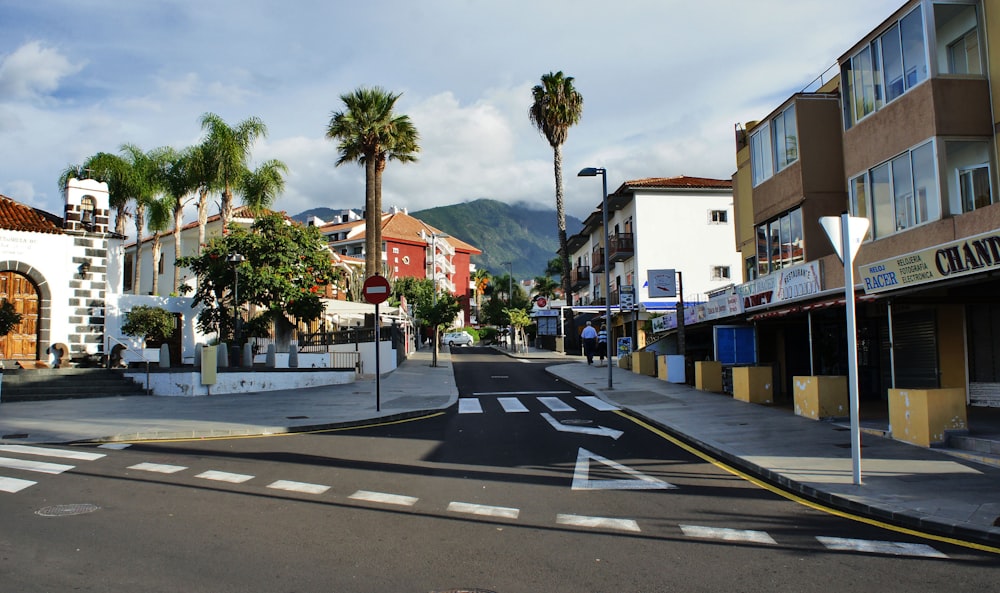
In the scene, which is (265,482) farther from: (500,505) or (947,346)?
(947,346)

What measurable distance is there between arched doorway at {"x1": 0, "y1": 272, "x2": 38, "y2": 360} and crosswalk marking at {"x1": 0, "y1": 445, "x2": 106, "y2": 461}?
1395 cm

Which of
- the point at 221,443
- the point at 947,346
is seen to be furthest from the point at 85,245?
the point at 947,346

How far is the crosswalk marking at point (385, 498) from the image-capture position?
25.0ft

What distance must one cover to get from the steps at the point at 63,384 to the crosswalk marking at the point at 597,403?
1306 cm

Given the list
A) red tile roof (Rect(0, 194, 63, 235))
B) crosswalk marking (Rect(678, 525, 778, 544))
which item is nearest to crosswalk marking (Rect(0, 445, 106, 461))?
crosswalk marking (Rect(678, 525, 778, 544))

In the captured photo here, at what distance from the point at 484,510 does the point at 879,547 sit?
354cm

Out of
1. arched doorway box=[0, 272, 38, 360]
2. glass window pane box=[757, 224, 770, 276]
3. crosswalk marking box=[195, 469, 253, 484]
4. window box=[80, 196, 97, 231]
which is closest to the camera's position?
crosswalk marking box=[195, 469, 253, 484]

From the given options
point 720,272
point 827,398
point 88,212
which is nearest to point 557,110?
point 720,272

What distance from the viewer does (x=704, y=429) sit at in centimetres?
1303

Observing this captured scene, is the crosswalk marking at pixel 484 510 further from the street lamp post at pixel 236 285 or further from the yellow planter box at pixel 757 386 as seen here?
the street lamp post at pixel 236 285

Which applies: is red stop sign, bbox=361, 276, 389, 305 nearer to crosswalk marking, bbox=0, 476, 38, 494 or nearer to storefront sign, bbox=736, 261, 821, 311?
crosswalk marking, bbox=0, 476, 38, 494

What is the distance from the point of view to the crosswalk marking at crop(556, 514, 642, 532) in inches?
262

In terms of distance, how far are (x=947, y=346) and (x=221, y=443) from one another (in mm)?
14684

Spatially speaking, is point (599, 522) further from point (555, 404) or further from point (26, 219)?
point (26, 219)
